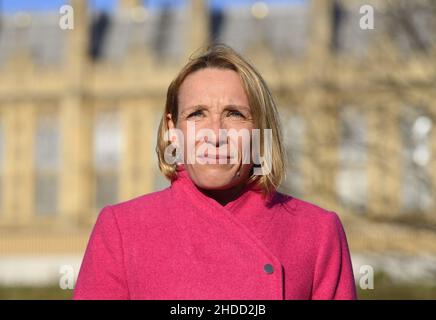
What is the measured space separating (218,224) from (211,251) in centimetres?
5

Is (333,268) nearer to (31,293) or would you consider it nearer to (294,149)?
(294,149)

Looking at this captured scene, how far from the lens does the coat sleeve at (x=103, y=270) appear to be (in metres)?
1.81

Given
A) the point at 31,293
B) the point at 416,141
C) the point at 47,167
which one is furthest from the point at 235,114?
the point at 47,167

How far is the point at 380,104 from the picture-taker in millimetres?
10477

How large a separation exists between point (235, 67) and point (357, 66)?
31.2ft

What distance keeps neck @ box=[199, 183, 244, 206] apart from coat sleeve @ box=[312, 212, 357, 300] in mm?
163

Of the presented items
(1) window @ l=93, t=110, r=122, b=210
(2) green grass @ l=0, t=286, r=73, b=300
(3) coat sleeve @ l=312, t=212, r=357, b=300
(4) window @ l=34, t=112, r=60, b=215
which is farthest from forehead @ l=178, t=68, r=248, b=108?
(4) window @ l=34, t=112, r=60, b=215

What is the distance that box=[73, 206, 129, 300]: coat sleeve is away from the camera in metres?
1.81

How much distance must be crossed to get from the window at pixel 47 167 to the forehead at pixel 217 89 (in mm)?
25729

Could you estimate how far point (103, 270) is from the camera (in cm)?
182
